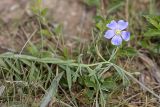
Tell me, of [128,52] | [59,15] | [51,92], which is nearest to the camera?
[51,92]

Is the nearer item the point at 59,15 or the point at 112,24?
the point at 112,24

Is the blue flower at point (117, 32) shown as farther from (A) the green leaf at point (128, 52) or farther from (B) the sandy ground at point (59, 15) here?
(B) the sandy ground at point (59, 15)

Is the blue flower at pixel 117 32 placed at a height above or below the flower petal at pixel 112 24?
below

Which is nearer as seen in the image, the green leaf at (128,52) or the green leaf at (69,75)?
the green leaf at (69,75)

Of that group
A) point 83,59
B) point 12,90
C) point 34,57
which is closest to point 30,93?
point 12,90

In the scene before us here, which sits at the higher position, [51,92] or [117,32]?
[117,32]

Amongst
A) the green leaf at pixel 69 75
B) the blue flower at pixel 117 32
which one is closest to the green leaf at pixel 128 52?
the blue flower at pixel 117 32

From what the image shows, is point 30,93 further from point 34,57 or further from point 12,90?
point 34,57

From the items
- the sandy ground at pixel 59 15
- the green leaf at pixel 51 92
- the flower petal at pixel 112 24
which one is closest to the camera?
the green leaf at pixel 51 92

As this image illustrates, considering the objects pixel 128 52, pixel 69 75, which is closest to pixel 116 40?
pixel 128 52

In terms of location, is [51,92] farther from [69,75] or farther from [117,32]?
[117,32]

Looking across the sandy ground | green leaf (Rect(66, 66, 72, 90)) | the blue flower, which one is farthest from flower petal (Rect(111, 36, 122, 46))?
the sandy ground

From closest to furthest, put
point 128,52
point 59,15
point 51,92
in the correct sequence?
1. point 51,92
2. point 128,52
3. point 59,15
